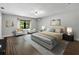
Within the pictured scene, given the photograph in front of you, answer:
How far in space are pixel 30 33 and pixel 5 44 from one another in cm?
55

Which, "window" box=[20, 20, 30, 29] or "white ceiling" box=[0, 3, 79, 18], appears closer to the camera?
"white ceiling" box=[0, 3, 79, 18]

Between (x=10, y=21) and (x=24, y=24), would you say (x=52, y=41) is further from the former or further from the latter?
(x=10, y=21)

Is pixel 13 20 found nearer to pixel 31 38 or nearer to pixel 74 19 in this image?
pixel 31 38

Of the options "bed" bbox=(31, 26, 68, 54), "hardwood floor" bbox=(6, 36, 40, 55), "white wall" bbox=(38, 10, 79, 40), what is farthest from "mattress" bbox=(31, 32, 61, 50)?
"white wall" bbox=(38, 10, 79, 40)

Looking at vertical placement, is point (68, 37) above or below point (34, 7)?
below

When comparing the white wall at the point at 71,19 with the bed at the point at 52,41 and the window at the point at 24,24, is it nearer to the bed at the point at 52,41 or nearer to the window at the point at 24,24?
the bed at the point at 52,41

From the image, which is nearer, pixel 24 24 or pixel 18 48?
pixel 18 48

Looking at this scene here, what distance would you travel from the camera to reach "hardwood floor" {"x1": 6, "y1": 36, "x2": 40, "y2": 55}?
179 cm

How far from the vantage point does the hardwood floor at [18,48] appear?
1.79 meters

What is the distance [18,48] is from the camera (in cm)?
181

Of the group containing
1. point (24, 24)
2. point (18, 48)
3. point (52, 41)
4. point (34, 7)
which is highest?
point (34, 7)

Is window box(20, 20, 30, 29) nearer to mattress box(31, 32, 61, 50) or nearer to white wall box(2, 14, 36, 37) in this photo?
white wall box(2, 14, 36, 37)

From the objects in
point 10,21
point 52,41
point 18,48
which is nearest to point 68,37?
point 52,41
